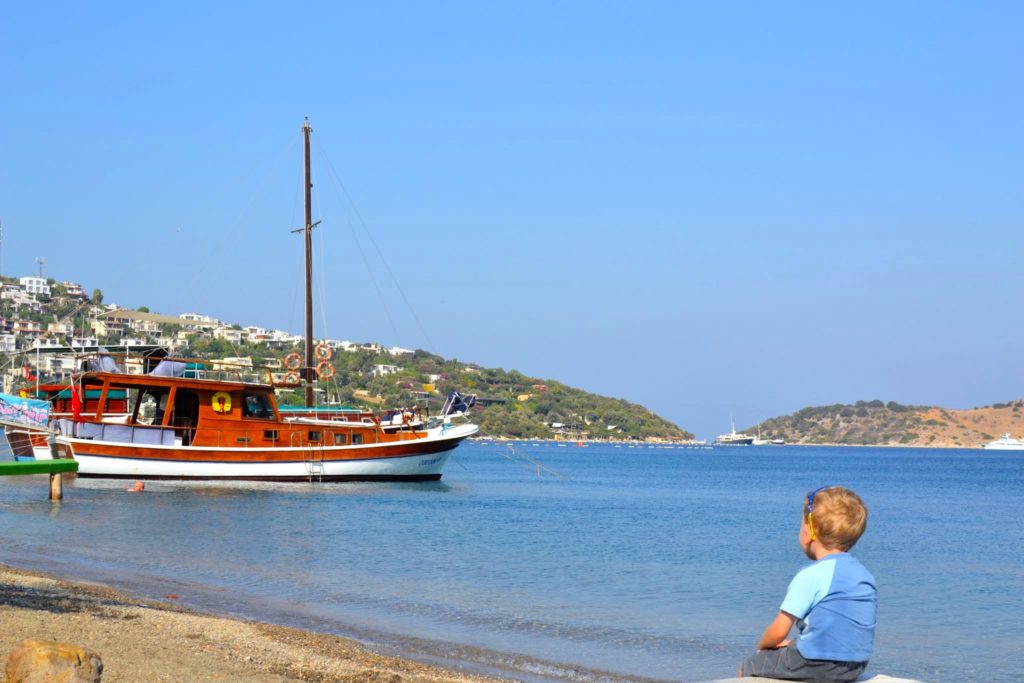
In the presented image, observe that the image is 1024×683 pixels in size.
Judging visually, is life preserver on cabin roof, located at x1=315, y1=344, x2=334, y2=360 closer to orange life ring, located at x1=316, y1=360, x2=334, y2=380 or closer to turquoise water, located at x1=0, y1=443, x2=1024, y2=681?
orange life ring, located at x1=316, y1=360, x2=334, y2=380

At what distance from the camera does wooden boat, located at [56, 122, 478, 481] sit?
39.7 metres

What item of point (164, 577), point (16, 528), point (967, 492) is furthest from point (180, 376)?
point (967, 492)

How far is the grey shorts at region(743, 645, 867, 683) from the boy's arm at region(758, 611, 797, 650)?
56mm

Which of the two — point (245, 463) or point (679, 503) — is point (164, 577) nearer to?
point (245, 463)

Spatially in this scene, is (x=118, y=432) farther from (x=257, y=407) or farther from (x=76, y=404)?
(x=257, y=407)

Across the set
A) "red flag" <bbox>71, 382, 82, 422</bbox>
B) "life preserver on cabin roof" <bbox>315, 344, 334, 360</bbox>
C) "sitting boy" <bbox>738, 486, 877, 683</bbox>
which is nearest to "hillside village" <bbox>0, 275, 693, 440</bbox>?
"life preserver on cabin roof" <bbox>315, 344, 334, 360</bbox>

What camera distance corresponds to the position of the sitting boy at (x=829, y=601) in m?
5.46

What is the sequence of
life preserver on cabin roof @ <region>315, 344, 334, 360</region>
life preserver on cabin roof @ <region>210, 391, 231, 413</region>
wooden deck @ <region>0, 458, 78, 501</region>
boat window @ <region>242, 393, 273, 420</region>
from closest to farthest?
wooden deck @ <region>0, 458, 78, 501</region> < life preserver on cabin roof @ <region>210, 391, 231, 413</region> < boat window @ <region>242, 393, 273, 420</region> < life preserver on cabin roof @ <region>315, 344, 334, 360</region>

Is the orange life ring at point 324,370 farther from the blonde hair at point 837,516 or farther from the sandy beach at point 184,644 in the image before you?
the blonde hair at point 837,516

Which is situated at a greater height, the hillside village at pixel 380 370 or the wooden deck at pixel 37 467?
the hillside village at pixel 380 370

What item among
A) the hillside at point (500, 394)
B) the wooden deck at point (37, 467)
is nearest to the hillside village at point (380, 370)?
the hillside at point (500, 394)

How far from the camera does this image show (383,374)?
6058 inches

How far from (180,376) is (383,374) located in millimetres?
113100

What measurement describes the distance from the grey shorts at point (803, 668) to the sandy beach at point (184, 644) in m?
5.23
